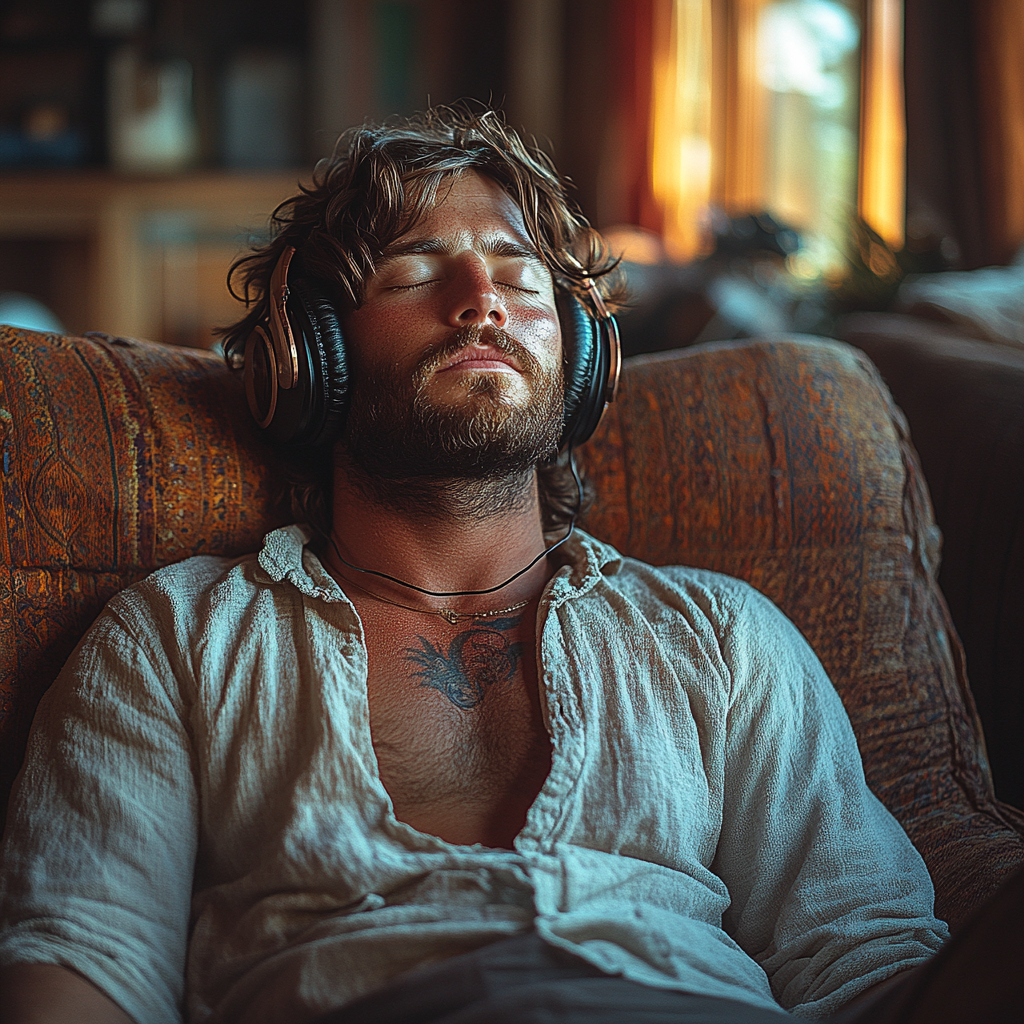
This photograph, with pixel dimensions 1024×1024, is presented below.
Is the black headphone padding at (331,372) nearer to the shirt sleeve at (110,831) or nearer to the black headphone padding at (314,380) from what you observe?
the black headphone padding at (314,380)

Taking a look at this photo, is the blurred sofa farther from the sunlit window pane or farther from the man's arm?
the sunlit window pane

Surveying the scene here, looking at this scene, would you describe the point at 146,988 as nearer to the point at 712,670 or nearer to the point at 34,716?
the point at 34,716

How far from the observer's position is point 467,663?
115 centimetres

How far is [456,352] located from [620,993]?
67 cm

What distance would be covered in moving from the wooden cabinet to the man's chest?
15.7ft

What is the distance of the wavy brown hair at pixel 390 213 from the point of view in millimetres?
1241

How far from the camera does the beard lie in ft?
3.80

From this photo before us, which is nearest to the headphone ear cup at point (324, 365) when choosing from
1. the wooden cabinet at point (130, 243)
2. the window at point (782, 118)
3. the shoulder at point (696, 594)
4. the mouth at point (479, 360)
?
the mouth at point (479, 360)

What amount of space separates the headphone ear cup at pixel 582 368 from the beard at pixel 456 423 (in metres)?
0.04

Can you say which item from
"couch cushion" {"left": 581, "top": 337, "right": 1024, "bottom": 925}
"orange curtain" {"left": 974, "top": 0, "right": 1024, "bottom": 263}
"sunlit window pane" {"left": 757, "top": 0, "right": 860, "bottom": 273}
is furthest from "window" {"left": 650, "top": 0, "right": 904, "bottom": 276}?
"couch cushion" {"left": 581, "top": 337, "right": 1024, "bottom": 925}

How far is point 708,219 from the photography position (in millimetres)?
3699

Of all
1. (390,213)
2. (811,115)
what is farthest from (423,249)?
(811,115)

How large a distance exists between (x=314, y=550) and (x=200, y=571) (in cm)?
16

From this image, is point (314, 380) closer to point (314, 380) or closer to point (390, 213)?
point (314, 380)
